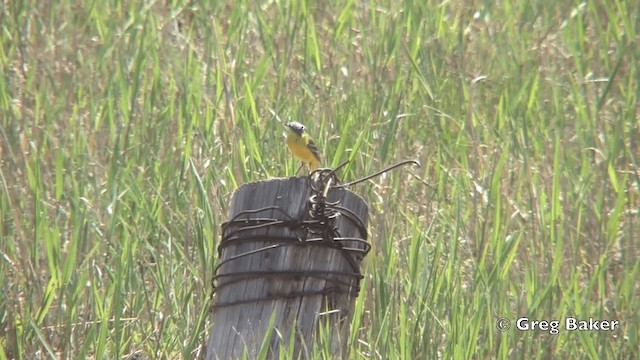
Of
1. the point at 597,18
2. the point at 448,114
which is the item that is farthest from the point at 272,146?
the point at 597,18

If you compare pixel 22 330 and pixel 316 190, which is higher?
pixel 316 190

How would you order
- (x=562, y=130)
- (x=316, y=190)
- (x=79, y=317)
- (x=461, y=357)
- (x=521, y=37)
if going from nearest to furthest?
(x=316, y=190) < (x=461, y=357) < (x=79, y=317) < (x=562, y=130) < (x=521, y=37)

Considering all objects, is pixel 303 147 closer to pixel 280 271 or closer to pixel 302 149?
pixel 302 149

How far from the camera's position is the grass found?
13.7 feet

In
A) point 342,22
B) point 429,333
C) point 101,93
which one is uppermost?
point 342,22

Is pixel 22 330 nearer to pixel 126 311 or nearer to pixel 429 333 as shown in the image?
pixel 126 311

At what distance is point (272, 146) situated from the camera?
534 cm

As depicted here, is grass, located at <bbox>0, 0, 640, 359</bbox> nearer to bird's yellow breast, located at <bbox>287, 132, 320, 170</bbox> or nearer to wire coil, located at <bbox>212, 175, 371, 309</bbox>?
bird's yellow breast, located at <bbox>287, 132, 320, 170</bbox>

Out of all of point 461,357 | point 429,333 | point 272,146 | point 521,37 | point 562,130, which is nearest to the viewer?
point 461,357

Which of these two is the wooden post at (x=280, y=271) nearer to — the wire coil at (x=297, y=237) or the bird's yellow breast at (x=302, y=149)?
the wire coil at (x=297, y=237)

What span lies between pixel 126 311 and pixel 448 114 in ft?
7.66

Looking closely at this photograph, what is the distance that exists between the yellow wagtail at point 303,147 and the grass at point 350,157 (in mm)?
106

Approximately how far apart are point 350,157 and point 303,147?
12.3 inches

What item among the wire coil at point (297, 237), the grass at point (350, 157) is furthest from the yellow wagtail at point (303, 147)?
the wire coil at point (297, 237)
